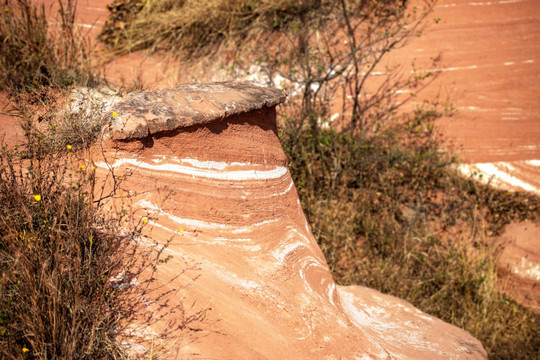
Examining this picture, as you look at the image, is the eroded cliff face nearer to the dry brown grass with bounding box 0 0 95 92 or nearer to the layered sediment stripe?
the dry brown grass with bounding box 0 0 95 92

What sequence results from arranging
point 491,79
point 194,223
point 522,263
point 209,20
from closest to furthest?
point 194,223, point 522,263, point 491,79, point 209,20

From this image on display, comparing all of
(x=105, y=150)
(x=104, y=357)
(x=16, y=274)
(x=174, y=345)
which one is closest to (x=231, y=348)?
(x=174, y=345)

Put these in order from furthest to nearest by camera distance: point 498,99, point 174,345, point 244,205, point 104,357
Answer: point 498,99 < point 244,205 < point 174,345 < point 104,357

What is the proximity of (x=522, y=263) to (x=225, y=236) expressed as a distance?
320 cm

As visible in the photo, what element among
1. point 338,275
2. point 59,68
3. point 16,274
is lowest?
point 338,275

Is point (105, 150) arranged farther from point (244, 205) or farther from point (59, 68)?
point (59, 68)

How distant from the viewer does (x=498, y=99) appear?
4.96 meters

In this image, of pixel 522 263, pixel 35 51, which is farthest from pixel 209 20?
pixel 522 263

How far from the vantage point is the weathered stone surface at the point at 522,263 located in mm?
3920

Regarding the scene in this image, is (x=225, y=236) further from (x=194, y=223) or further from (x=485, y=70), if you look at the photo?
(x=485, y=70)

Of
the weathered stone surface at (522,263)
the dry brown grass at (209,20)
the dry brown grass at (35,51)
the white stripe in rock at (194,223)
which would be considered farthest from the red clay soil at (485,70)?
the white stripe in rock at (194,223)

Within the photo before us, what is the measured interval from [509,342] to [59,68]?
3.73 metres

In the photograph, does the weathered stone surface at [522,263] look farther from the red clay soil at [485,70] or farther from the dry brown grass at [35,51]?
the dry brown grass at [35,51]

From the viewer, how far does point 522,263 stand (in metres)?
4.03
